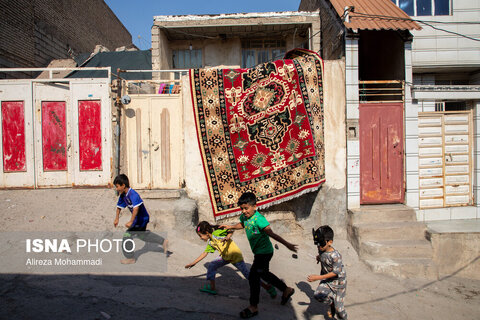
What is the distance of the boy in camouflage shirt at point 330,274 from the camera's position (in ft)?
10.7

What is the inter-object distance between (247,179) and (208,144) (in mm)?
971

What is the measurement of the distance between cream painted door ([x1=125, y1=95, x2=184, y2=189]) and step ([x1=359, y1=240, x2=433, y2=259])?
3856mm

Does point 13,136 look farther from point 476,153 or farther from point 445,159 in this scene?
point 476,153

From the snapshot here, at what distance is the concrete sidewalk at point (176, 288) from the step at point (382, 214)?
591 millimetres

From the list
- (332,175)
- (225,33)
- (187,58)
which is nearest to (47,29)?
(187,58)

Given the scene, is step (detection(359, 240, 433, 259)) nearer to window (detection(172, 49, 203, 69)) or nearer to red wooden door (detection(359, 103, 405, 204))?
red wooden door (detection(359, 103, 405, 204))

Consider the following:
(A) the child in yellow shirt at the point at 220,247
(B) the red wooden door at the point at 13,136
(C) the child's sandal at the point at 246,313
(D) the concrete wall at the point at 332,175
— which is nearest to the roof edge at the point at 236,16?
(D) the concrete wall at the point at 332,175

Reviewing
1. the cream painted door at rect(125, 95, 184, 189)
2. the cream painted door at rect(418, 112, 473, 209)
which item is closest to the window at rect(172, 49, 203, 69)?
the cream painted door at rect(125, 95, 184, 189)

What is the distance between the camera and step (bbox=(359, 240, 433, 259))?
17.5 feet

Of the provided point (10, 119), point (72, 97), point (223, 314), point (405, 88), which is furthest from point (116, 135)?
point (405, 88)

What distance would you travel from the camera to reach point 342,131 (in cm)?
603

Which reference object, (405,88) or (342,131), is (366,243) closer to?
(342,131)

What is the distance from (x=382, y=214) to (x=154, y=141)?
189 inches

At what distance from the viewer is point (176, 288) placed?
380cm
